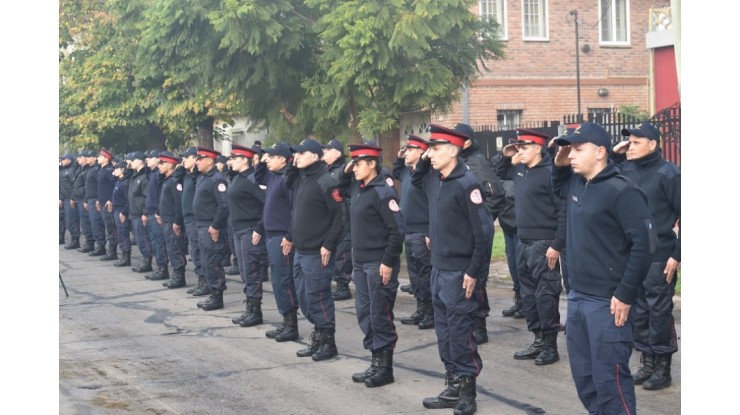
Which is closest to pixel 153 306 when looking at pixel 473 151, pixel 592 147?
pixel 473 151

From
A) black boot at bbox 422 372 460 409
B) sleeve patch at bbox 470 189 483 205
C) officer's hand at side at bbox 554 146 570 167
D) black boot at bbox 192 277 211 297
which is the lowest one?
black boot at bbox 422 372 460 409

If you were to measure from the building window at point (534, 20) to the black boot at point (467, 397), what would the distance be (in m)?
24.5

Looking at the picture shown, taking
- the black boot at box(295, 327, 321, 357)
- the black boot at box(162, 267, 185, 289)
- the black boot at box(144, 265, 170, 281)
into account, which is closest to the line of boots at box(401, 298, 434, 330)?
the black boot at box(295, 327, 321, 357)

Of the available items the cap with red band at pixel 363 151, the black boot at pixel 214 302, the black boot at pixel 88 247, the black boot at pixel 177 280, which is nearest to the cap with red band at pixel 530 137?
the cap with red band at pixel 363 151

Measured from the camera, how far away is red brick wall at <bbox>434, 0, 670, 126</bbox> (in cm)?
3109

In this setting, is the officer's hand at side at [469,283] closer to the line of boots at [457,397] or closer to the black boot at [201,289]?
the line of boots at [457,397]

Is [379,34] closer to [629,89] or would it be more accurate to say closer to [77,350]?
[77,350]

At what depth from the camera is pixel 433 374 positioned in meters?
9.42

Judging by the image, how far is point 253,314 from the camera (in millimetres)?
12391

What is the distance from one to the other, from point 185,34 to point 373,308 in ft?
37.7

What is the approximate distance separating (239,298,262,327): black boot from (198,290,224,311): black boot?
1.45 m

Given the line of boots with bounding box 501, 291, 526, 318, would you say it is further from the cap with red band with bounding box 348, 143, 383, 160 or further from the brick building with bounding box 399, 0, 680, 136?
the brick building with bounding box 399, 0, 680, 136

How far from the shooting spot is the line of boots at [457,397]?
7.93m

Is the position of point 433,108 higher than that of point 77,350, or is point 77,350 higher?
point 433,108
